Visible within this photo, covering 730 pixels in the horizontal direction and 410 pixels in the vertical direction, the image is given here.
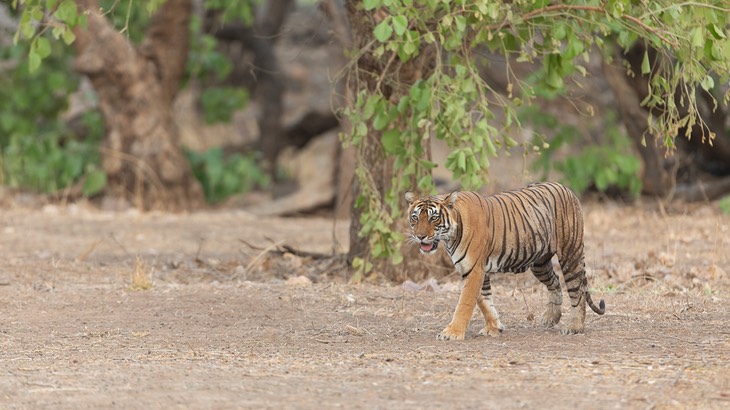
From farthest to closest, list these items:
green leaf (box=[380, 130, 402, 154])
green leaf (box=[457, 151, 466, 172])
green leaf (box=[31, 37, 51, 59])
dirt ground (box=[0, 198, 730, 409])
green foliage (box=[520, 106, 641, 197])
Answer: green foliage (box=[520, 106, 641, 197]) < green leaf (box=[380, 130, 402, 154]) < green leaf (box=[31, 37, 51, 59]) < green leaf (box=[457, 151, 466, 172]) < dirt ground (box=[0, 198, 730, 409])

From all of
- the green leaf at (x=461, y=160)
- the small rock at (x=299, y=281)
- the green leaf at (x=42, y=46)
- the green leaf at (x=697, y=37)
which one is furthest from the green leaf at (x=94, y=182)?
the green leaf at (x=697, y=37)

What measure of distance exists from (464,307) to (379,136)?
106 inches

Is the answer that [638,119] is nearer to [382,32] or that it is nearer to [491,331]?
[491,331]

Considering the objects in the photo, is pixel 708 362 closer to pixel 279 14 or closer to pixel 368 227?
pixel 368 227

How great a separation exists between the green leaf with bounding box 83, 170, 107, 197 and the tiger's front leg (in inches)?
369

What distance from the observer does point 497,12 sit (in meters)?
6.35

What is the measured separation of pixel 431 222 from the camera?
583 centimetres

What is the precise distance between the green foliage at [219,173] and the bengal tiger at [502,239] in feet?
32.2

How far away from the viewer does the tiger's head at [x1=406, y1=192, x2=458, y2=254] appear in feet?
19.1

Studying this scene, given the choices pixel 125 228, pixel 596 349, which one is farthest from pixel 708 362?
pixel 125 228

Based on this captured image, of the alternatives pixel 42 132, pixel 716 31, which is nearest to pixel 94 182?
pixel 42 132

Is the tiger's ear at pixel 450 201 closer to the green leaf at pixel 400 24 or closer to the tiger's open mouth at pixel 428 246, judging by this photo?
the tiger's open mouth at pixel 428 246

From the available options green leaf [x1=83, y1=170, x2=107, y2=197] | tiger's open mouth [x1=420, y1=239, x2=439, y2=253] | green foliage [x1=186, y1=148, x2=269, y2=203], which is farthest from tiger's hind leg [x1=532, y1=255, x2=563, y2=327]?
green foliage [x1=186, y1=148, x2=269, y2=203]

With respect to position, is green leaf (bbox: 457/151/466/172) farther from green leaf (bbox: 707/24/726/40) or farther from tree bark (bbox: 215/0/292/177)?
tree bark (bbox: 215/0/292/177)
